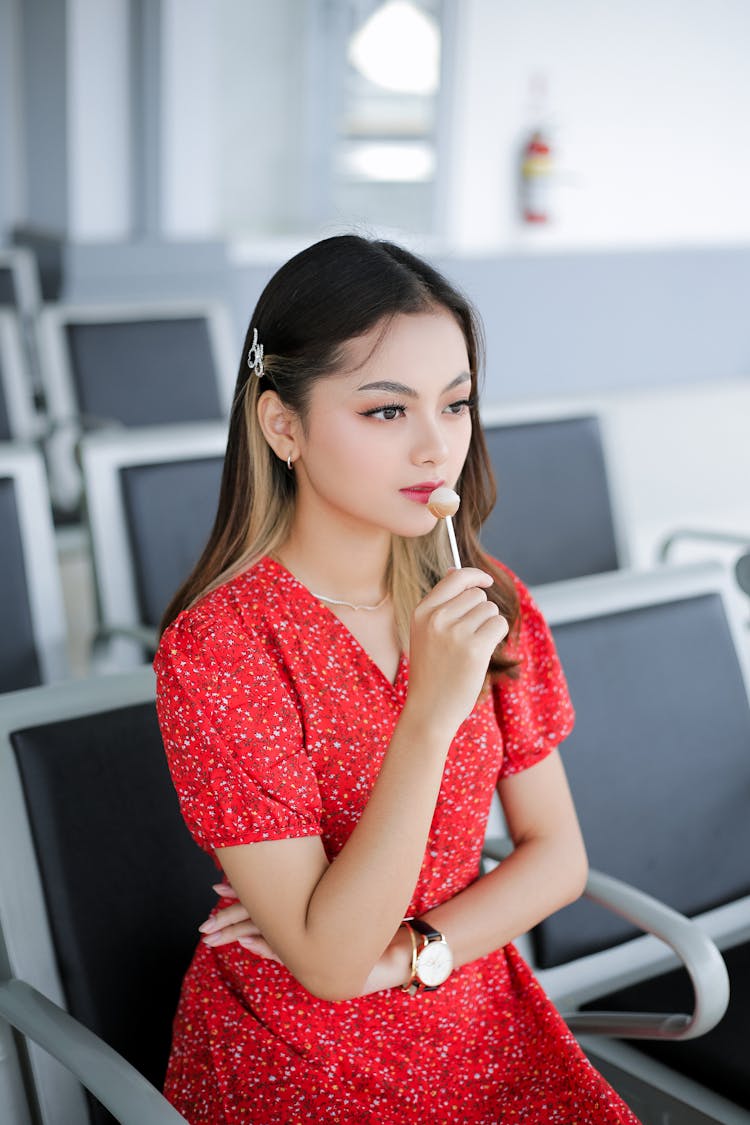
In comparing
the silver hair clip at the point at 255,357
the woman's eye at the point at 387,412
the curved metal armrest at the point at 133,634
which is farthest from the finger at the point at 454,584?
the curved metal armrest at the point at 133,634

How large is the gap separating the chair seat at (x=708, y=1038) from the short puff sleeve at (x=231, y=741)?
1.75 feet

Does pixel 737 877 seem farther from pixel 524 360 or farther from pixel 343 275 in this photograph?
pixel 524 360

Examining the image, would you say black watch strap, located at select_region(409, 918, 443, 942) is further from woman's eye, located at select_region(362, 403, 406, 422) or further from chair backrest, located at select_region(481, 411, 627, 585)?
chair backrest, located at select_region(481, 411, 627, 585)

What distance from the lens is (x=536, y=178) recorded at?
539cm

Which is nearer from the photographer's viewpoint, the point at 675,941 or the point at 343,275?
the point at 343,275

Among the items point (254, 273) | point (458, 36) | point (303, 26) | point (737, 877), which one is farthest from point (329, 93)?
point (737, 877)

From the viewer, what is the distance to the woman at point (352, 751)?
101 cm

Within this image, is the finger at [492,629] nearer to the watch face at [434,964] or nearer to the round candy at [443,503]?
the round candy at [443,503]

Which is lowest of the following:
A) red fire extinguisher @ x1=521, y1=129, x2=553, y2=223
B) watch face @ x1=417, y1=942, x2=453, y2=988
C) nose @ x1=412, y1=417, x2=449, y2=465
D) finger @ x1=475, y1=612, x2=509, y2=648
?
watch face @ x1=417, y1=942, x2=453, y2=988

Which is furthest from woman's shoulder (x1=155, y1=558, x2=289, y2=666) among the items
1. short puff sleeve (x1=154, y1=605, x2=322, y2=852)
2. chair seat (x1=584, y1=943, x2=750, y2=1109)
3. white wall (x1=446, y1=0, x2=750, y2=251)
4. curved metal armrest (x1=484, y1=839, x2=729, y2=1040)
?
white wall (x1=446, y1=0, x2=750, y2=251)

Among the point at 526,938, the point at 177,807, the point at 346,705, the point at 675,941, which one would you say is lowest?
the point at 526,938

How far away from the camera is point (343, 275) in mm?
1097

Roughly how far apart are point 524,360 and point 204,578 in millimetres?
4566

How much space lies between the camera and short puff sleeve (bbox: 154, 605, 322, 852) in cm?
104
